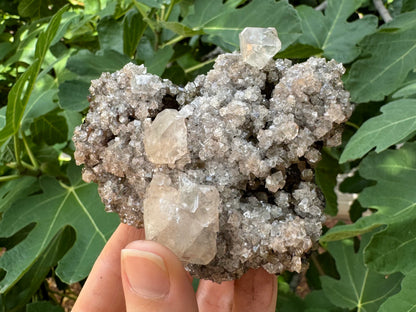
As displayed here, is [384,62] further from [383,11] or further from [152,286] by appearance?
[152,286]

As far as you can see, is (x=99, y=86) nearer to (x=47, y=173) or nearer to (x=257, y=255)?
(x=257, y=255)

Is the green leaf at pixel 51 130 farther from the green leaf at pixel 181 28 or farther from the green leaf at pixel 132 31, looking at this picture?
the green leaf at pixel 181 28

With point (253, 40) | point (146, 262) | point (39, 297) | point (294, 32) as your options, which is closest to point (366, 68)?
point (294, 32)

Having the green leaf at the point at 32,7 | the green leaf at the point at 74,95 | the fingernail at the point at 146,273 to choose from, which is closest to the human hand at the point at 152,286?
the fingernail at the point at 146,273

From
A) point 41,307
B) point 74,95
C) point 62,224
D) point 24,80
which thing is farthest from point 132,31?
point 41,307

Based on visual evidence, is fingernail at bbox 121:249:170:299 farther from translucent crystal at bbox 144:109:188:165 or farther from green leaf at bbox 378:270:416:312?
green leaf at bbox 378:270:416:312

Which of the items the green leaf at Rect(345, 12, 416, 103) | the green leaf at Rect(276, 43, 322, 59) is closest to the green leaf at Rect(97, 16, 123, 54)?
the green leaf at Rect(276, 43, 322, 59)
